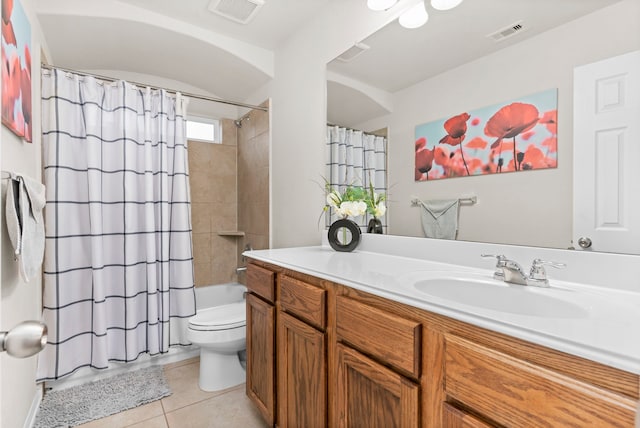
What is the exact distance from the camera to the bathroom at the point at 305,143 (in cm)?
103

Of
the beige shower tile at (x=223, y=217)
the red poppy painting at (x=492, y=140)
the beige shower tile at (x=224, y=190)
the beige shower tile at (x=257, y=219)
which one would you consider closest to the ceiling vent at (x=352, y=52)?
the red poppy painting at (x=492, y=140)

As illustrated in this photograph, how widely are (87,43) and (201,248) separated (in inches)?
70.2

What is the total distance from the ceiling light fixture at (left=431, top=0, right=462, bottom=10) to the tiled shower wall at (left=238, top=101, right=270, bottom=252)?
1504mm

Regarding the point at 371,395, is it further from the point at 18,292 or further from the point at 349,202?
the point at 18,292

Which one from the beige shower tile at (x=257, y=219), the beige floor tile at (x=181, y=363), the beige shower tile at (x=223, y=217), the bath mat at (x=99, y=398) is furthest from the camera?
the beige shower tile at (x=223, y=217)

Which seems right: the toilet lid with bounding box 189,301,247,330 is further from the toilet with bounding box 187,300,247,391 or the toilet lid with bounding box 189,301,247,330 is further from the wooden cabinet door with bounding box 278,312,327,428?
the wooden cabinet door with bounding box 278,312,327,428

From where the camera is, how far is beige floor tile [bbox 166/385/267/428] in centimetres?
160

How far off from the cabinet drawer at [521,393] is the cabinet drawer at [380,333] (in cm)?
9

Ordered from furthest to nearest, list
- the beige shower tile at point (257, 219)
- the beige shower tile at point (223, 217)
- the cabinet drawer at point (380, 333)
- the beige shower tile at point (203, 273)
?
1. the beige shower tile at point (223, 217)
2. the beige shower tile at point (203, 273)
3. the beige shower tile at point (257, 219)
4. the cabinet drawer at point (380, 333)

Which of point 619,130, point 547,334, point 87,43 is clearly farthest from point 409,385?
point 87,43

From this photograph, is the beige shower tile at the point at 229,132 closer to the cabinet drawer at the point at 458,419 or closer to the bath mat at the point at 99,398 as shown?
the bath mat at the point at 99,398

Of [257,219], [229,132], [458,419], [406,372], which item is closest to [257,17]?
[229,132]

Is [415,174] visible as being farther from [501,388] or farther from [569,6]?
[501,388]

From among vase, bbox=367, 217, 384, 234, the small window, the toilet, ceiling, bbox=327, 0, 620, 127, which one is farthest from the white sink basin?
the small window
